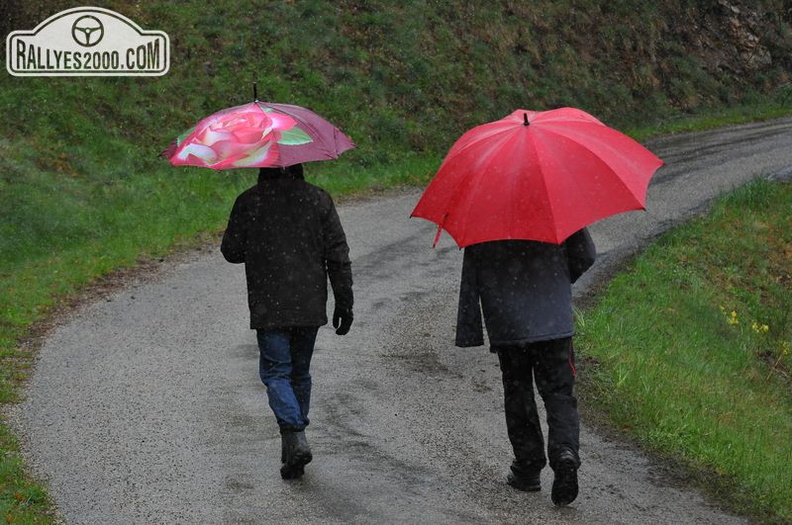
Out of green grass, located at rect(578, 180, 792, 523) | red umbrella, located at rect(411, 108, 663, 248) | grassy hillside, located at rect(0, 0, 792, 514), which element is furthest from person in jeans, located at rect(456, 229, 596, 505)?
grassy hillside, located at rect(0, 0, 792, 514)

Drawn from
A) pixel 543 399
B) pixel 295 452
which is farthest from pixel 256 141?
pixel 543 399

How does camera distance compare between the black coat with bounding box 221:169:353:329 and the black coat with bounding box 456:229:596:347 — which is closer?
the black coat with bounding box 456:229:596:347

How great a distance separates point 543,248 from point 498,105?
61.6 ft

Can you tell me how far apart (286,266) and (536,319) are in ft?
4.94

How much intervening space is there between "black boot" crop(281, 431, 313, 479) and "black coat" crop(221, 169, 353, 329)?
66 centimetres

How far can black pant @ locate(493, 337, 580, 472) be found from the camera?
6293mm

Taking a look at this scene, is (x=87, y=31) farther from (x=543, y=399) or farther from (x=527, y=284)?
(x=543, y=399)

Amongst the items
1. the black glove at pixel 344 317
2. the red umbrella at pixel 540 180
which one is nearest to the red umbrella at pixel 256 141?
the red umbrella at pixel 540 180

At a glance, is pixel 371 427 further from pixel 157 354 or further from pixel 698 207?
pixel 698 207

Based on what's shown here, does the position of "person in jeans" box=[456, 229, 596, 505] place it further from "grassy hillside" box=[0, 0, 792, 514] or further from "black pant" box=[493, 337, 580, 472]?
"grassy hillside" box=[0, 0, 792, 514]

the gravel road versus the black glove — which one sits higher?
the black glove

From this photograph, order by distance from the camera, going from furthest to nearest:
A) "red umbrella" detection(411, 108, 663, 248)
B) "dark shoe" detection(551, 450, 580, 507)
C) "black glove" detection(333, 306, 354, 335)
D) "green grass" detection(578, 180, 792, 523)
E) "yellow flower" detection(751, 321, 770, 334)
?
"yellow flower" detection(751, 321, 770, 334)
"green grass" detection(578, 180, 792, 523)
"black glove" detection(333, 306, 354, 335)
"dark shoe" detection(551, 450, 580, 507)
"red umbrella" detection(411, 108, 663, 248)

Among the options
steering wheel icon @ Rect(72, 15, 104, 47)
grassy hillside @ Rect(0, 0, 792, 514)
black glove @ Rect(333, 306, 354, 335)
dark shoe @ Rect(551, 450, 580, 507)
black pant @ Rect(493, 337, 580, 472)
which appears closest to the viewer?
dark shoe @ Rect(551, 450, 580, 507)

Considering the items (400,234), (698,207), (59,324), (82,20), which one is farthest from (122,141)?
(698,207)
